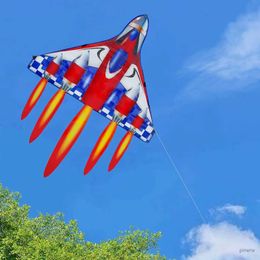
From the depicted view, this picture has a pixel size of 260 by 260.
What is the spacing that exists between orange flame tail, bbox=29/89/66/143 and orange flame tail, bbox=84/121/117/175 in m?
3.10

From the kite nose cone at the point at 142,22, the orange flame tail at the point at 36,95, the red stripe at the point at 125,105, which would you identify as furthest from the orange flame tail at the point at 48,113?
the kite nose cone at the point at 142,22

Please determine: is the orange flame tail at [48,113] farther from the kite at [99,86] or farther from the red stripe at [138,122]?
the red stripe at [138,122]

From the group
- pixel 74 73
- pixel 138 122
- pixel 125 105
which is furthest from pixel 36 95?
pixel 138 122

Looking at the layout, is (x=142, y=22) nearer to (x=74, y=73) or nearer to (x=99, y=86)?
(x=99, y=86)

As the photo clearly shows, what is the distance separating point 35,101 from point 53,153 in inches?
124

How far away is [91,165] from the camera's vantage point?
34.2 m

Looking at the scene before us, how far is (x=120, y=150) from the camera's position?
35.3 metres

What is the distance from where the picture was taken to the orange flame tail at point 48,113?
3391 centimetres

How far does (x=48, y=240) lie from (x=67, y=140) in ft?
26.3

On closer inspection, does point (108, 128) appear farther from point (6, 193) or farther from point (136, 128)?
point (6, 193)

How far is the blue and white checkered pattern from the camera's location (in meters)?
34.2

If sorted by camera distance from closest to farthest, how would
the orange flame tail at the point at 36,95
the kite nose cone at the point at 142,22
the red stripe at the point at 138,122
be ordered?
1. the orange flame tail at the point at 36,95
2. the kite nose cone at the point at 142,22
3. the red stripe at the point at 138,122

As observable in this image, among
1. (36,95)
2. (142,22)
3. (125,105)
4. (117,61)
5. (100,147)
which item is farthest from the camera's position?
(125,105)

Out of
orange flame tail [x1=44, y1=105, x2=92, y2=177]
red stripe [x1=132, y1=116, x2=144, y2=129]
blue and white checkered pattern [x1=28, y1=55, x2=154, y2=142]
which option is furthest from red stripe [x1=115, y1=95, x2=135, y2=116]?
orange flame tail [x1=44, y1=105, x2=92, y2=177]
